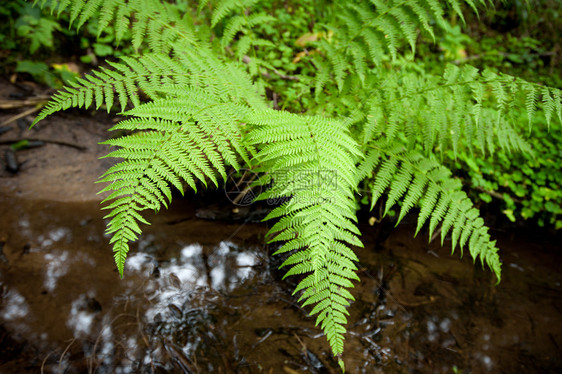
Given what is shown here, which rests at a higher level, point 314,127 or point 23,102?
point 314,127

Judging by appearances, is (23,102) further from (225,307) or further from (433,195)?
(433,195)

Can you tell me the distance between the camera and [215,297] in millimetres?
2234

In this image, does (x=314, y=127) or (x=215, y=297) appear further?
(x=215, y=297)

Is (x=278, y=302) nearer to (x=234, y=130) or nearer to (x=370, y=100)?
(x=234, y=130)

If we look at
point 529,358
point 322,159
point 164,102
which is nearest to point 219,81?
point 164,102

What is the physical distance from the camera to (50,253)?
2.28 meters

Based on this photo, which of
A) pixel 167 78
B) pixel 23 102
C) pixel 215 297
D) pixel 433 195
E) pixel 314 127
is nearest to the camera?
pixel 314 127

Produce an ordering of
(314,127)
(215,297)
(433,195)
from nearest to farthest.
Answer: (314,127)
(433,195)
(215,297)

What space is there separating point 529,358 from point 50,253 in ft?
12.4

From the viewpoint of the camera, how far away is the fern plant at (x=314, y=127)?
147cm

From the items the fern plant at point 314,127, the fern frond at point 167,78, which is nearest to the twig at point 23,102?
the fern plant at point 314,127

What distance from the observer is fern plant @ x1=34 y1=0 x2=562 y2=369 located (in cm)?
147

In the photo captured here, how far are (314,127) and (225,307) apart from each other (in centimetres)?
147

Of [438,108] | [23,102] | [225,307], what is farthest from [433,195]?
[23,102]
